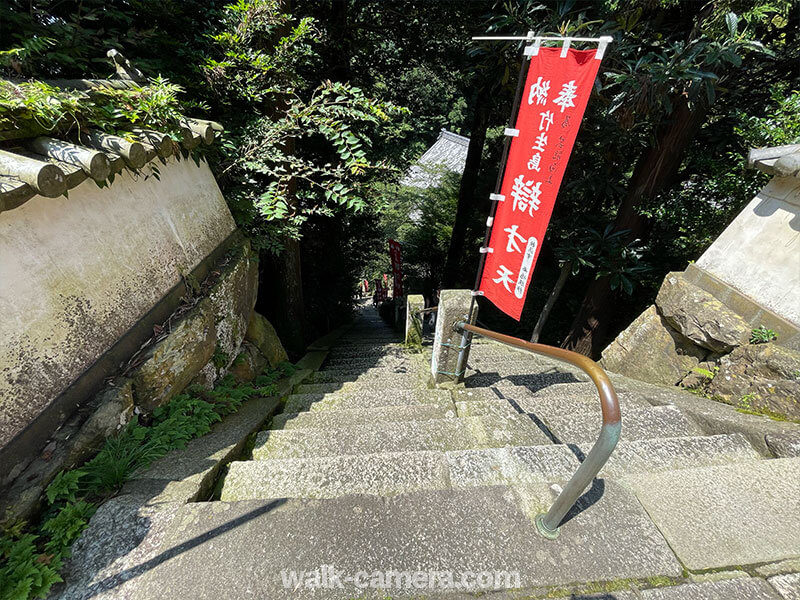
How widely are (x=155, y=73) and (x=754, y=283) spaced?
244 inches

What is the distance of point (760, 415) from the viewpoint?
265cm

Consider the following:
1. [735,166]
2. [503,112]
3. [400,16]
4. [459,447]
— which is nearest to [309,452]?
[459,447]

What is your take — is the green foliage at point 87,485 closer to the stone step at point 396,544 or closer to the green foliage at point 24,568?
the green foliage at point 24,568

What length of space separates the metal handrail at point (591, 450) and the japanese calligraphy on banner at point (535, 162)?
1516 mm

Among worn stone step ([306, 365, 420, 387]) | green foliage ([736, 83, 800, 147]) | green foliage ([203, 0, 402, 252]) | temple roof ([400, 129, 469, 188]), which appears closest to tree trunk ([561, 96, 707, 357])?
green foliage ([736, 83, 800, 147])

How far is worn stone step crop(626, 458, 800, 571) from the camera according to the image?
5.02 feet

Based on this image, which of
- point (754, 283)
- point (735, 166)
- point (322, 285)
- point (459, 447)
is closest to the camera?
point (459, 447)

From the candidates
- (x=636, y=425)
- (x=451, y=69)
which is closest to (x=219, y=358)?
(x=636, y=425)

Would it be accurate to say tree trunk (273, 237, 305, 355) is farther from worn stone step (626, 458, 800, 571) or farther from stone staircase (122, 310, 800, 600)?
worn stone step (626, 458, 800, 571)

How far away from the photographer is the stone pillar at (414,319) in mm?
5574

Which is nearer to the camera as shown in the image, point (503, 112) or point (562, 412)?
point (562, 412)

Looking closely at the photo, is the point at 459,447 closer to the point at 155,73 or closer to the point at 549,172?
the point at 549,172

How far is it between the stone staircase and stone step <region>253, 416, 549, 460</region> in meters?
0.03

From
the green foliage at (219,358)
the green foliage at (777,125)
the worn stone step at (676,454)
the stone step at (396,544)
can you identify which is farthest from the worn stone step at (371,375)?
the green foliage at (777,125)
